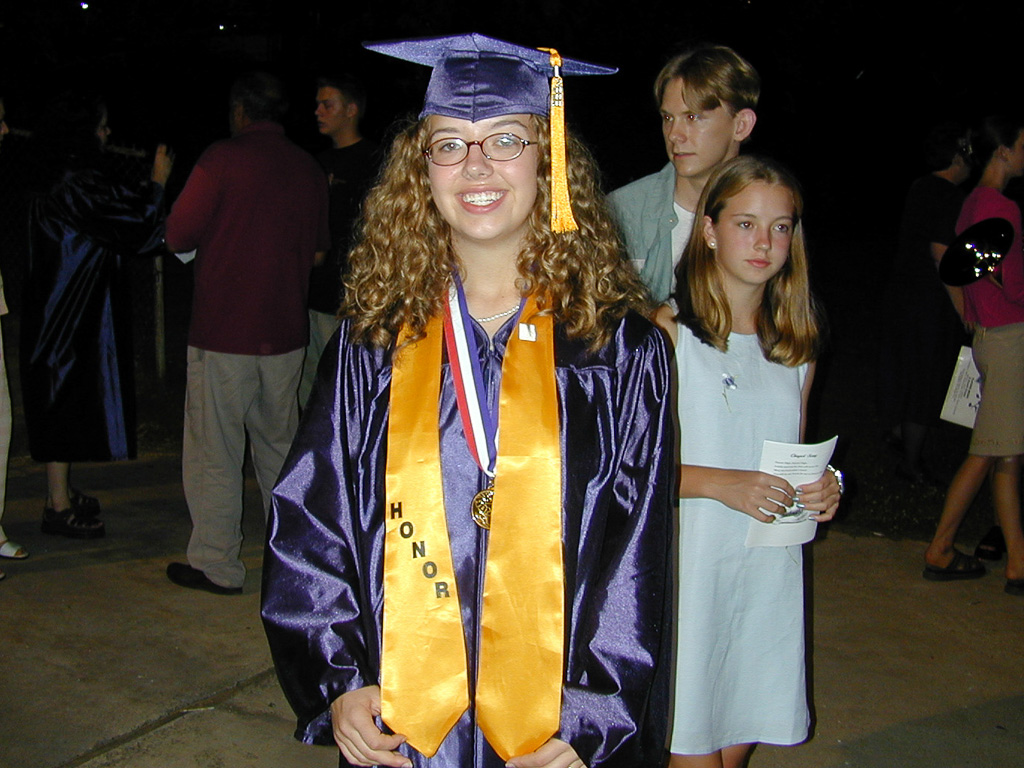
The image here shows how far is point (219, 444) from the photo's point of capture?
4.53 metres

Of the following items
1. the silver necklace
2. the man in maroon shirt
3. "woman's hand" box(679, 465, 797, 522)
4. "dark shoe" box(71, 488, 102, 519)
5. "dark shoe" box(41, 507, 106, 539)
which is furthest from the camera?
"dark shoe" box(71, 488, 102, 519)

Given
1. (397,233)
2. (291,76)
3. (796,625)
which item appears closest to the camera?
(397,233)

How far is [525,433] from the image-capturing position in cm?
184

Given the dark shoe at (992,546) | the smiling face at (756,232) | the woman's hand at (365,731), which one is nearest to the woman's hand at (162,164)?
the smiling face at (756,232)

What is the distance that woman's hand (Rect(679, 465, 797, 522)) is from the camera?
2.44 metres

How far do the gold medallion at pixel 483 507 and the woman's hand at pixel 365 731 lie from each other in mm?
343

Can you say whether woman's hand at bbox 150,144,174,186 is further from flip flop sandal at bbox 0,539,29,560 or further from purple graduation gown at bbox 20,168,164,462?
flip flop sandal at bbox 0,539,29,560

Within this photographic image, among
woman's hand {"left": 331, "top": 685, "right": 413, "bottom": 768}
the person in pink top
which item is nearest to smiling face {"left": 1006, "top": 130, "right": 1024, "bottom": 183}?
the person in pink top

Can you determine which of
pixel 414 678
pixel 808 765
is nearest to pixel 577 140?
pixel 414 678

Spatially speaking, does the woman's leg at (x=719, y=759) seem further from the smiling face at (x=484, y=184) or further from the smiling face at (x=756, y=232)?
the smiling face at (x=484, y=184)

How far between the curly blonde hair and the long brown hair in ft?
1.60

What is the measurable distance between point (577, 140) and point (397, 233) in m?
0.41

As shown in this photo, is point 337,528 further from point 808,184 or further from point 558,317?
point 808,184

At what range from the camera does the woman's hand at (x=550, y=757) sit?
1.78 meters
